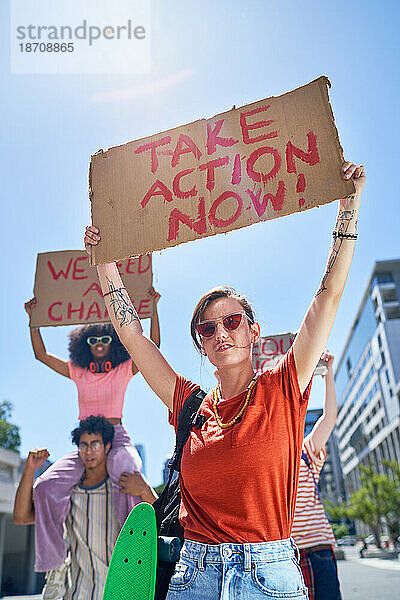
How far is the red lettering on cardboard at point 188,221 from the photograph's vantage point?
256 centimetres

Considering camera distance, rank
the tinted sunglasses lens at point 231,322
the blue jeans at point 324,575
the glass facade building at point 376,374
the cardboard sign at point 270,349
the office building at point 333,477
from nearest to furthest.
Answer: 1. the tinted sunglasses lens at point 231,322
2. the blue jeans at point 324,575
3. the cardboard sign at point 270,349
4. the glass facade building at point 376,374
5. the office building at point 333,477

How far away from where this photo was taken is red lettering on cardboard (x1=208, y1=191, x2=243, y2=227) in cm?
248

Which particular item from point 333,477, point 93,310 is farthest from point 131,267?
point 333,477

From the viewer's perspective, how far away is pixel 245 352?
221cm

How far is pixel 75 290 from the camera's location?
14.4 ft

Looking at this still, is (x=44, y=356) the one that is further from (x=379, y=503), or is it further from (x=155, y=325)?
(x=379, y=503)

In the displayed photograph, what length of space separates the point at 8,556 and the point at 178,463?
1347 inches

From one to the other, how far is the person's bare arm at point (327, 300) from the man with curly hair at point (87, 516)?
2185 mm

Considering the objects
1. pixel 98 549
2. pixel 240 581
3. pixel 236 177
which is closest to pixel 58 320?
pixel 98 549

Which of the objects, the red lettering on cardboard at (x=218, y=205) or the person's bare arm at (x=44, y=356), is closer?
the red lettering on cardboard at (x=218, y=205)

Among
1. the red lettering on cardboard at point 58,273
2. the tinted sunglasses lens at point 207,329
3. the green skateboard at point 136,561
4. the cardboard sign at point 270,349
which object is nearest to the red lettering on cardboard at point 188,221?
the tinted sunglasses lens at point 207,329

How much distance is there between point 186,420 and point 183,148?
4.59 feet

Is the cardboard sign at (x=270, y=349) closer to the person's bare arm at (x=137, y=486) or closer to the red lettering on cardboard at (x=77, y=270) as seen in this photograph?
the person's bare arm at (x=137, y=486)

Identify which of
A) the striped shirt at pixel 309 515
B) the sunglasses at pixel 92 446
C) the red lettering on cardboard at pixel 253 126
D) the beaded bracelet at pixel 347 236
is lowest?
the striped shirt at pixel 309 515
